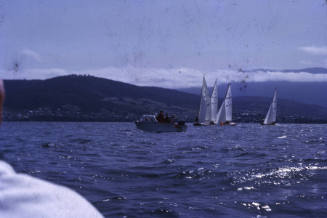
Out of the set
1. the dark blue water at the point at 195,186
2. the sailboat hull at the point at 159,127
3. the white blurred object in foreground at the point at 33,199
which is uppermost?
the white blurred object in foreground at the point at 33,199

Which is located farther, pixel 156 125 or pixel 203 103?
pixel 203 103

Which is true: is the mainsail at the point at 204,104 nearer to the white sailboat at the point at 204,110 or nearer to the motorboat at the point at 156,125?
the white sailboat at the point at 204,110

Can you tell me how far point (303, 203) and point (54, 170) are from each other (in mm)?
9042

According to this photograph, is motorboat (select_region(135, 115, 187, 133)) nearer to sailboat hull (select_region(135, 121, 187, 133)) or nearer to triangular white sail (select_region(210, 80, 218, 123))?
sailboat hull (select_region(135, 121, 187, 133))

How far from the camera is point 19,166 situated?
16062 mm

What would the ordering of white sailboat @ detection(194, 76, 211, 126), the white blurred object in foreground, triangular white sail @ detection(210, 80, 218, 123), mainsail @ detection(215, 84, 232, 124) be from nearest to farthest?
the white blurred object in foreground → white sailboat @ detection(194, 76, 211, 126) → triangular white sail @ detection(210, 80, 218, 123) → mainsail @ detection(215, 84, 232, 124)

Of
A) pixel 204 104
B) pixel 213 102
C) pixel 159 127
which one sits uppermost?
pixel 213 102

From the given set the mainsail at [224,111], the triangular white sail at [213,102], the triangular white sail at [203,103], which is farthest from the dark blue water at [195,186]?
the mainsail at [224,111]

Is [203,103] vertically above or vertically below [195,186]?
above

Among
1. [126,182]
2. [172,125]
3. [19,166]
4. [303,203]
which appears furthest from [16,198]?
[172,125]

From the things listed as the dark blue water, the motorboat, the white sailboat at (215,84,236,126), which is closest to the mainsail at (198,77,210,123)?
the white sailboat at (215,84,236,126)

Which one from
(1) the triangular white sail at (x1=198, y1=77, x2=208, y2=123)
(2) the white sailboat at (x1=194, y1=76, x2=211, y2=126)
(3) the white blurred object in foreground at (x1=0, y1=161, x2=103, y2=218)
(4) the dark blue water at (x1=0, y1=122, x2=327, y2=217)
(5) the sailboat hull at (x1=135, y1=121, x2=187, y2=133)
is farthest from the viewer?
(2) the white sailboat at (x1=194, y1=76, x2=211, y2=126)

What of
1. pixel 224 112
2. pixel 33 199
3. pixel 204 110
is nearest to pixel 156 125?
pixel 204 110

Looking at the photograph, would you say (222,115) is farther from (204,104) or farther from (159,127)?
(159,127)
